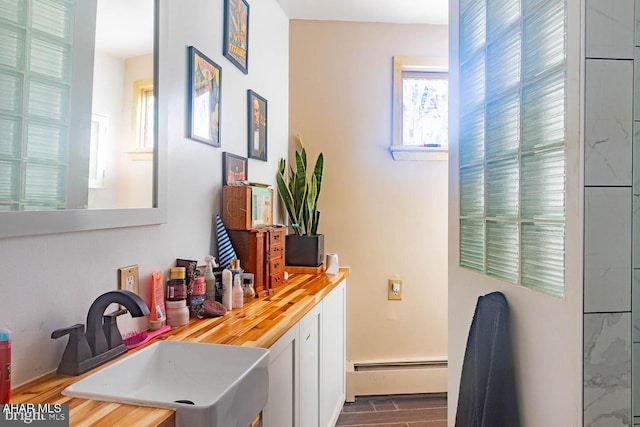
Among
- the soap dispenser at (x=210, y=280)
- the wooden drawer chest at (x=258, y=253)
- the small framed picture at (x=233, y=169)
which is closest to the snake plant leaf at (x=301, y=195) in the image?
the small framed picture at (x=233, y=169)

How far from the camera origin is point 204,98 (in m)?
1.86

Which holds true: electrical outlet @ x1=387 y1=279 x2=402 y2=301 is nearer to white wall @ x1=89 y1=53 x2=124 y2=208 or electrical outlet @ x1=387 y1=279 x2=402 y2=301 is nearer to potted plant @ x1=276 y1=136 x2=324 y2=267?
potted plant @ x1=276 y1=136 x2=324 y2=267

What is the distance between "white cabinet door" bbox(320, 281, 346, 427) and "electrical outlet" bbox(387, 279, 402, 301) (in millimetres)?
507

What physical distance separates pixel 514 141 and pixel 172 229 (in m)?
1.22

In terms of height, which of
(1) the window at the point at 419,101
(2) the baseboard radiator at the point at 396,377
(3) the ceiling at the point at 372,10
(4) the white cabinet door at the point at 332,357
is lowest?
(2) the baseboard radiator at the point at 396,377

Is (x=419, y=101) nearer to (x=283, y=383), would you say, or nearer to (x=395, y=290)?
(x=395, y=290)

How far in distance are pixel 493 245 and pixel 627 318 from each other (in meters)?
0.46

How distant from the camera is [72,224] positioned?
1.14 meters

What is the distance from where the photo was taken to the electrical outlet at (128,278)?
4.44 feet

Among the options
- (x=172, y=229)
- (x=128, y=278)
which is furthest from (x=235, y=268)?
(x=128, y=278)

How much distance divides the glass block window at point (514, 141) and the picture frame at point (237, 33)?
106 centimetres

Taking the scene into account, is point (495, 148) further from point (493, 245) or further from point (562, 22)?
point (562, 22)

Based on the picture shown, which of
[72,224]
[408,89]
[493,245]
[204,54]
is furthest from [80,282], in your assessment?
[408,89]

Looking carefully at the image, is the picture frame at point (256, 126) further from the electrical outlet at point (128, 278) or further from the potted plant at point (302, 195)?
the electrical outlet at point (128, 278)
